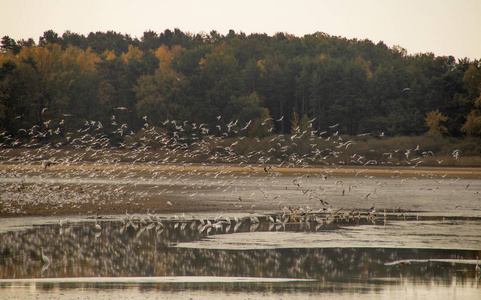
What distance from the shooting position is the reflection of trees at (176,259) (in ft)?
56.6

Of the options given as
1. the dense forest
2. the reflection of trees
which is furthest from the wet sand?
the dense forest

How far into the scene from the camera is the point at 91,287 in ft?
50.8

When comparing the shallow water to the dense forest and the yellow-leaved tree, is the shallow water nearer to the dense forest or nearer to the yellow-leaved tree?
the yellow-leaved tree

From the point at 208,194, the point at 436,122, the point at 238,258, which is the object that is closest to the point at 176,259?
the point at 238,258

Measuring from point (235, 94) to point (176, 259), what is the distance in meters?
91.5

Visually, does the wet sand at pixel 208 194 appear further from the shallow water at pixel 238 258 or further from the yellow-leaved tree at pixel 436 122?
the yellow-leaved tree at pixel 436 122

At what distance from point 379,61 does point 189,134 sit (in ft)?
215

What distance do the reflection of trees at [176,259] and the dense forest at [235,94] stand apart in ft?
239

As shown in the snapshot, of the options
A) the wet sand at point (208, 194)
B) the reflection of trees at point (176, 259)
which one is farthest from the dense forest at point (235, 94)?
the reflection of trees at point (176, 259)

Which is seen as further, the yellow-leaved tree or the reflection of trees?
the yellow-leaved tree

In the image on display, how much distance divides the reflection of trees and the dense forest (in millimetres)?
72764

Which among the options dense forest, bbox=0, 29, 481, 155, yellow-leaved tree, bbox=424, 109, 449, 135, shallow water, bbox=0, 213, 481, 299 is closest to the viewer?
shallow water, bbox=0, 213, 481, 299

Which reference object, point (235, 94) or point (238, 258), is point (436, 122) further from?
point (238, 258)

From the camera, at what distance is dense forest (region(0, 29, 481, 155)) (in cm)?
9712
